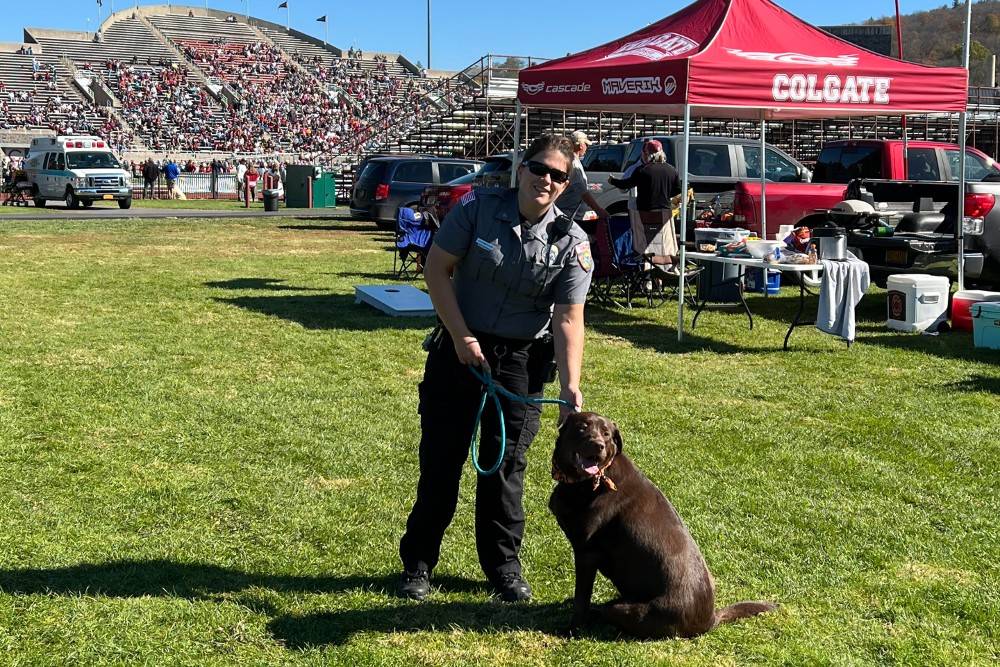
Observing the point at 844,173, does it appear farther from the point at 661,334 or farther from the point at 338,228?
the point at 338,228

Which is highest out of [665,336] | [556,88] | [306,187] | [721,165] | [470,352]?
[556,88]

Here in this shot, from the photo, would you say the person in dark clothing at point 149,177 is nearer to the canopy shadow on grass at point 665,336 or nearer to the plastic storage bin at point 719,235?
the plastic storage bin at point 719,235

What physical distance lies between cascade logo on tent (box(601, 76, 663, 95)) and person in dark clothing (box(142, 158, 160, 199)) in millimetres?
32442

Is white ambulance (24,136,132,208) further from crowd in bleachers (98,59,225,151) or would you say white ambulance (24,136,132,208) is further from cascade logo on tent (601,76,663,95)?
cascade logo on tent (601,76,663,95)

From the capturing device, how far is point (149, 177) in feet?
132

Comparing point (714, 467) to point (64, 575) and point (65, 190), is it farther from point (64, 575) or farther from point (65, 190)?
point (65, 190)

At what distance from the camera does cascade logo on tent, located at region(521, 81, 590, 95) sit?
36.1ft

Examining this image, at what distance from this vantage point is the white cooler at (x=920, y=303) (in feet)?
34.5

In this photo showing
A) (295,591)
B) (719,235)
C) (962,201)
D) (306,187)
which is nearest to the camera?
(295,591)

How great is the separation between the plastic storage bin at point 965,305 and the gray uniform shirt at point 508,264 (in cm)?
769

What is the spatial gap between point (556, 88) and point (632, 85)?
4.00 feet

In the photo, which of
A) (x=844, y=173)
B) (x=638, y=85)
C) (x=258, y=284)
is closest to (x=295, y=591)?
(x=638, y=85)

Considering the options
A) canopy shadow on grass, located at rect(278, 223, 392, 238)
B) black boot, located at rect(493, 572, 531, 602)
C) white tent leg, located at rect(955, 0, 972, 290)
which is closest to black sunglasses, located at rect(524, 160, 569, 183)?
black boot, located at rect(493, 572, 531, 602)

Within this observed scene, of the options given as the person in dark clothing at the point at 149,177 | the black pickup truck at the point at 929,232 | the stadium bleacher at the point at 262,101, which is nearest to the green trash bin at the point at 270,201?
the stadium bleacher at the point at 262,101
